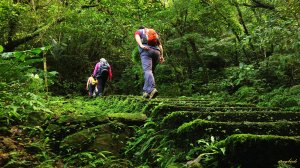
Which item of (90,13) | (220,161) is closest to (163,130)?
(220,161)

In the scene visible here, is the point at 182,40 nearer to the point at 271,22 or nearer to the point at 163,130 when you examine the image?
the point at 271,22

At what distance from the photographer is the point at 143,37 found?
768 cm

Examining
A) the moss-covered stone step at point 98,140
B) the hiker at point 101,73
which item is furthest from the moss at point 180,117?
the hiker at point 101,73

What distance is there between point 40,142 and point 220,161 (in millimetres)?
2727

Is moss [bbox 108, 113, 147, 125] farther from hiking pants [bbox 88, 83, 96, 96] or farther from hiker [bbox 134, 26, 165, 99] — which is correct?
hiking pants [bbox 88, 83, 96, 96]

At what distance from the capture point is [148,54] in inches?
298

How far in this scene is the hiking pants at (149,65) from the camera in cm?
732

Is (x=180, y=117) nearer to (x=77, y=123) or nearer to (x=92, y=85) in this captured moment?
(x=77, y=123)

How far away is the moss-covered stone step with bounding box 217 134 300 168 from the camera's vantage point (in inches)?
82.6

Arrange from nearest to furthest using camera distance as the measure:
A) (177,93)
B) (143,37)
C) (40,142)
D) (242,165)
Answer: (242,165) → (40,142) → (143,37) → (177,93)

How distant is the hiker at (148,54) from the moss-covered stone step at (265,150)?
514cm

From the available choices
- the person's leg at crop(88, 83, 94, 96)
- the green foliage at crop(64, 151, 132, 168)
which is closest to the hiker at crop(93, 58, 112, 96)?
the person's leg at crop(88, 83, 94, 96)

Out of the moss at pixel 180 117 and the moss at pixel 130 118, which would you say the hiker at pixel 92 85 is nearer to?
the moss at pixel 130 118

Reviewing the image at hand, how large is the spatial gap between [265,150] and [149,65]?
5.52m
